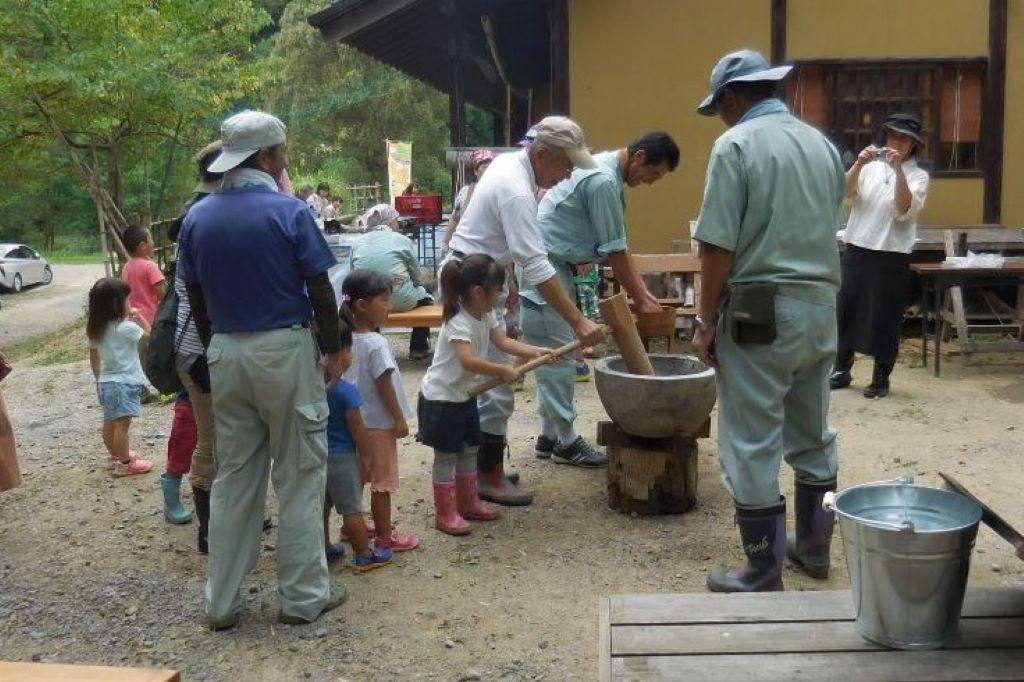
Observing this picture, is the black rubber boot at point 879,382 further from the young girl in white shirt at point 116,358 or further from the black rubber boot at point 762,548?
the young girl in white shirt at point 116,358

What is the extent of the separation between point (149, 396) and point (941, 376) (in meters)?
6.18

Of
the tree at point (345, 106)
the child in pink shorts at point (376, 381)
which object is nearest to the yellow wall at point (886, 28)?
the child in pink shorts at point (376, 381)

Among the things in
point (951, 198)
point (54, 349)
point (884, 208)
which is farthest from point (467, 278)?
point (54, 349)

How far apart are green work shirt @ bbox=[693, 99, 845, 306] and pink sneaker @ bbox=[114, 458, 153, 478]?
3857 mm

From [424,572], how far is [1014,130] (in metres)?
8.32

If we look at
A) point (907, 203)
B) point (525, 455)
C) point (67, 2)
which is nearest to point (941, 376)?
point (907, 203)

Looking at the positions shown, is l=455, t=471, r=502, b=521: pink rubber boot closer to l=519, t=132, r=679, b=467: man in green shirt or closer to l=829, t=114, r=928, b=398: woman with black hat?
l=519, t=132, r=679, b=467: man in green shirt

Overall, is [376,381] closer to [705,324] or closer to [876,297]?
[705,324]

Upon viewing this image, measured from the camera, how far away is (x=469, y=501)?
491 centimetres

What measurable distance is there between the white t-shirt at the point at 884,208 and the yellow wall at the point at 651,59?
310 cm

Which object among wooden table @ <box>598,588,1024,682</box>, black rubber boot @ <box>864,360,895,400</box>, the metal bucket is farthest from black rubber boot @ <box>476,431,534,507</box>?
black rubber boot @ <box>864,360,895,400</box>

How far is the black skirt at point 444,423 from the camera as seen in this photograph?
14.9 ft

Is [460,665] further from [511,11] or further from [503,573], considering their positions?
[511,11]

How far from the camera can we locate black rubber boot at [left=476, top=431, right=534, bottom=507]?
5.13m
